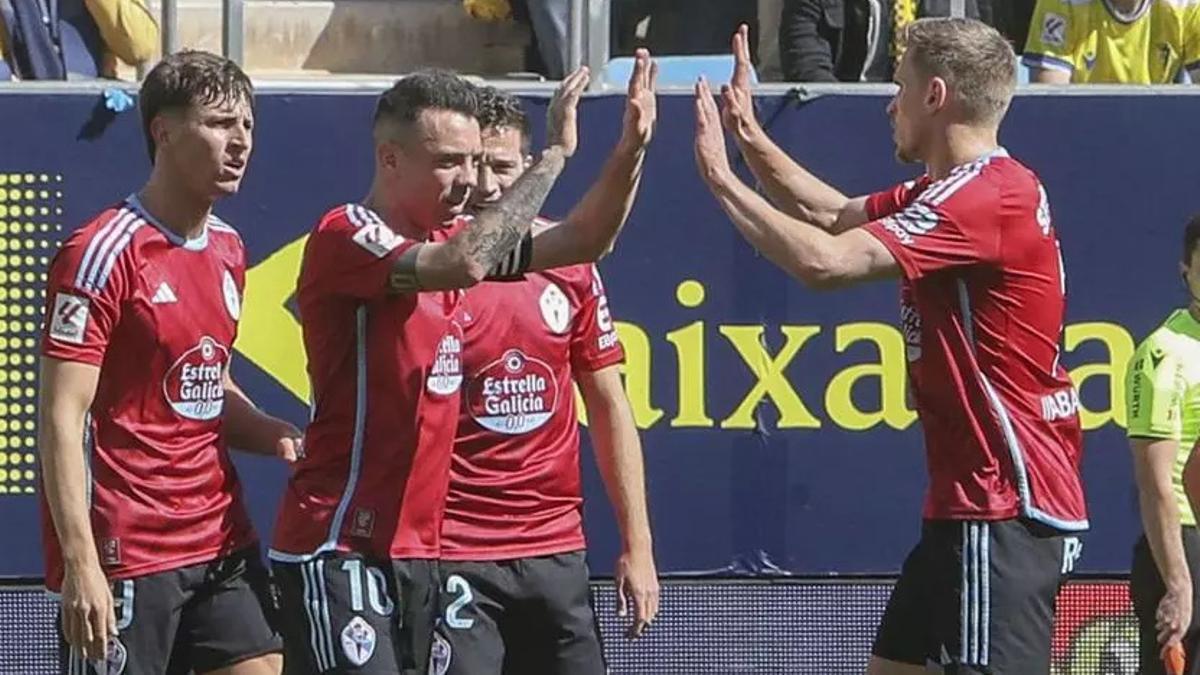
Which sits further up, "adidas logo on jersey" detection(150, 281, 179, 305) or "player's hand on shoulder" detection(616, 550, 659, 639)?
"adidas logo on jersey" detection(150, 281, 179, 305)

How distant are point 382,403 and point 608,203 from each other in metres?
0.72

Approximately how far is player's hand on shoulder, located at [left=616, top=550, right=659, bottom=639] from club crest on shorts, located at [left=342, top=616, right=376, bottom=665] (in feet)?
2.88

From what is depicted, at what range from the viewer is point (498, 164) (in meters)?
5.88

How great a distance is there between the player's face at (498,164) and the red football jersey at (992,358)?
1.05 m

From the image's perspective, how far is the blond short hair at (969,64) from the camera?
18.1 ft

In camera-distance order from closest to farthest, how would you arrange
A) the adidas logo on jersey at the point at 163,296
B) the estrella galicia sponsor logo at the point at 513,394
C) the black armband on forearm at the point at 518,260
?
1. the black armband on forearm at the point at 518,260
2. the adidas logo on jersey at the point at 163,296
3. the estrella galicia sponsor logo at the point at 513,394

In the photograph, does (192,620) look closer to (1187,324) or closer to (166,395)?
(166,395)

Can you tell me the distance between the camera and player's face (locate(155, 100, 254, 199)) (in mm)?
5688

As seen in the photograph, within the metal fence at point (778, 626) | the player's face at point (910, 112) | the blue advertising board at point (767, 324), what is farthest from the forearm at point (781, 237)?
the metal fence at point (778, 626)

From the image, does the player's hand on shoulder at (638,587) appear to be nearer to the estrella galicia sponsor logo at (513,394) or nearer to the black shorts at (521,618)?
the black shorts at (521,618)

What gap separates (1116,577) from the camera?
8.13 metres

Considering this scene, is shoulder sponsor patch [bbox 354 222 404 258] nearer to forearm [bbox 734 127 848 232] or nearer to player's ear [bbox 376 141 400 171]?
player's ear [bbox 376 141 400 171]

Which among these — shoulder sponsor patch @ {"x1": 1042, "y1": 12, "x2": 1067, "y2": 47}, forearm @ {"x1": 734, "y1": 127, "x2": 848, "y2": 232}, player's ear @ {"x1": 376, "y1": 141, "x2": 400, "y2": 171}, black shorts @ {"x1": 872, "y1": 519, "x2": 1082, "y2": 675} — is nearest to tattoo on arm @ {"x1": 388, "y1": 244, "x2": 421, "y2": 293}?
player's ear @ {"x1": 376, "y1": 141, "x2": 400, "y2": 171}

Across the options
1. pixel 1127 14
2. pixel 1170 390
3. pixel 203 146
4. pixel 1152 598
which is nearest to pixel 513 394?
pixel 203 146
